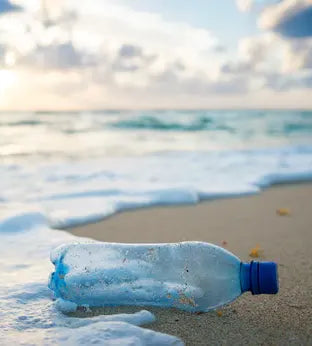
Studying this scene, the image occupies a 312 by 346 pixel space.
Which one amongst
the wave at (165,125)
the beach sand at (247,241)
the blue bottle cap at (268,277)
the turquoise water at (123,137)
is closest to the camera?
the blue bottle cap at (268,277)

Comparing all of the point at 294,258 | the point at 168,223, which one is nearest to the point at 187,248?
the point at 294,258

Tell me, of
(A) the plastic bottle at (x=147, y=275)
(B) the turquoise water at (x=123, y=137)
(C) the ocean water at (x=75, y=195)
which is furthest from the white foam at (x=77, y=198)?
(B) the turquoise water at (x=123, y=137)

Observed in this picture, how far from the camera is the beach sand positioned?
164 cm

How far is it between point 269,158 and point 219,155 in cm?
81

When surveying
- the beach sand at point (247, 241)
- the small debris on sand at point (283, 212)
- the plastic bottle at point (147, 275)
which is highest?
the plastic bottle at point (147, 275)

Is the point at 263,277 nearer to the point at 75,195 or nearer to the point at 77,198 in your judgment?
the point at 77,198

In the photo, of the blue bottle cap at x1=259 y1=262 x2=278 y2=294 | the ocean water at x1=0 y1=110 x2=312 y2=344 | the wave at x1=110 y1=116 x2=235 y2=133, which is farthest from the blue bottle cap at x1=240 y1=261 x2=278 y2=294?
the wave at x1=110 y1=116 x2=235 y2=133

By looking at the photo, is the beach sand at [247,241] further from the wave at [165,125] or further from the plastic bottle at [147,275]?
the wave at [165,125]

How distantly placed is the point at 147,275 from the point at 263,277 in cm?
48

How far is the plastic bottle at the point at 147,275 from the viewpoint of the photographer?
1.72m

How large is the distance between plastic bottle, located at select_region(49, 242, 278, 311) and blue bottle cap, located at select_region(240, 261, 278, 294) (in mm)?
125

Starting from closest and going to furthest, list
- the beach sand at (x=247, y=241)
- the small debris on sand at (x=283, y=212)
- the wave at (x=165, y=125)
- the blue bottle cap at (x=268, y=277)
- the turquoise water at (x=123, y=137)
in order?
1. the blue bottle cap at (x=268, y=277)
2. the beach sand at (x=247, y=241)
3. the small debris on sand at (x=283, y=212)
4. the turquoise water at (x=123, y=137)
5. the wave at (x=165, y=125)

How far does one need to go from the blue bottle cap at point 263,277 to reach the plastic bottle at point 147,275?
0.13 meters

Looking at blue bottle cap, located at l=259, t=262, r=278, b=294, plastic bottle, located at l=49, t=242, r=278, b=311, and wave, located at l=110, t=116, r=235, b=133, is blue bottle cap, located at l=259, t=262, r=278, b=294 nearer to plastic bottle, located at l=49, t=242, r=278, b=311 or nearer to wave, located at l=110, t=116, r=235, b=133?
plastic bottle, located at l=49, t=242, r=278, b=311
